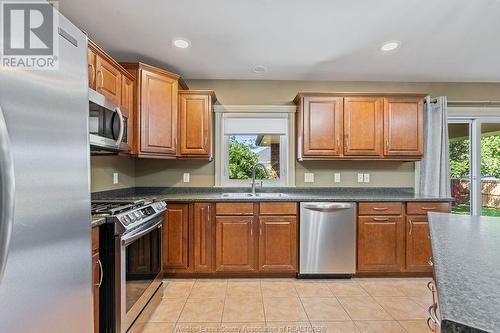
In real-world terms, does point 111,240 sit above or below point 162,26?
below

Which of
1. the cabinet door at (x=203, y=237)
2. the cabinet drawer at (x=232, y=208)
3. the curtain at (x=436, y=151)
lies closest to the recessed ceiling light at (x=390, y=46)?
the curtain at (x=436, y=151)

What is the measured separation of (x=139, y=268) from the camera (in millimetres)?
1977

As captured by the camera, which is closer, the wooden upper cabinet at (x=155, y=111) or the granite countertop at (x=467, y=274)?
the granite countertop at (x=467, y=274)

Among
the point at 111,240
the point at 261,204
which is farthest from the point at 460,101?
the point at 111,240

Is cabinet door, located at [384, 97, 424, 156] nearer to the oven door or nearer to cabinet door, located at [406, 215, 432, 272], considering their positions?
cabinet door, located at [406, 215, 432, 272]

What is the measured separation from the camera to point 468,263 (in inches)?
32.6

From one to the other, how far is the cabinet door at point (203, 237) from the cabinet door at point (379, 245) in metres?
1.62

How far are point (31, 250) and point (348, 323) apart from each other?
2124 millimetres

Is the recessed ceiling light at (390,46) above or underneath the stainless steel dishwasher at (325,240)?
above

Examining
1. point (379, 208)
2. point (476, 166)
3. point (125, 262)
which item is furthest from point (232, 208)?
point (476, 166)

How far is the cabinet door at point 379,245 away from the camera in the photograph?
9.27 ft

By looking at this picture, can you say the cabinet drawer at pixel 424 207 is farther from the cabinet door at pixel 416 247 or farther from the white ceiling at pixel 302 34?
the white ceiling at pixel 302 34

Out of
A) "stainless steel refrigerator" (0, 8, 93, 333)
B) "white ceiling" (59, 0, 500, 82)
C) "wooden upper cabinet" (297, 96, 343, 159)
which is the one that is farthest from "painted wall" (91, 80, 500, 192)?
"stainless steel refrigerator" (0, 8, 93, 333)

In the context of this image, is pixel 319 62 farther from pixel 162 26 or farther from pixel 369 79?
pixel 162 26
